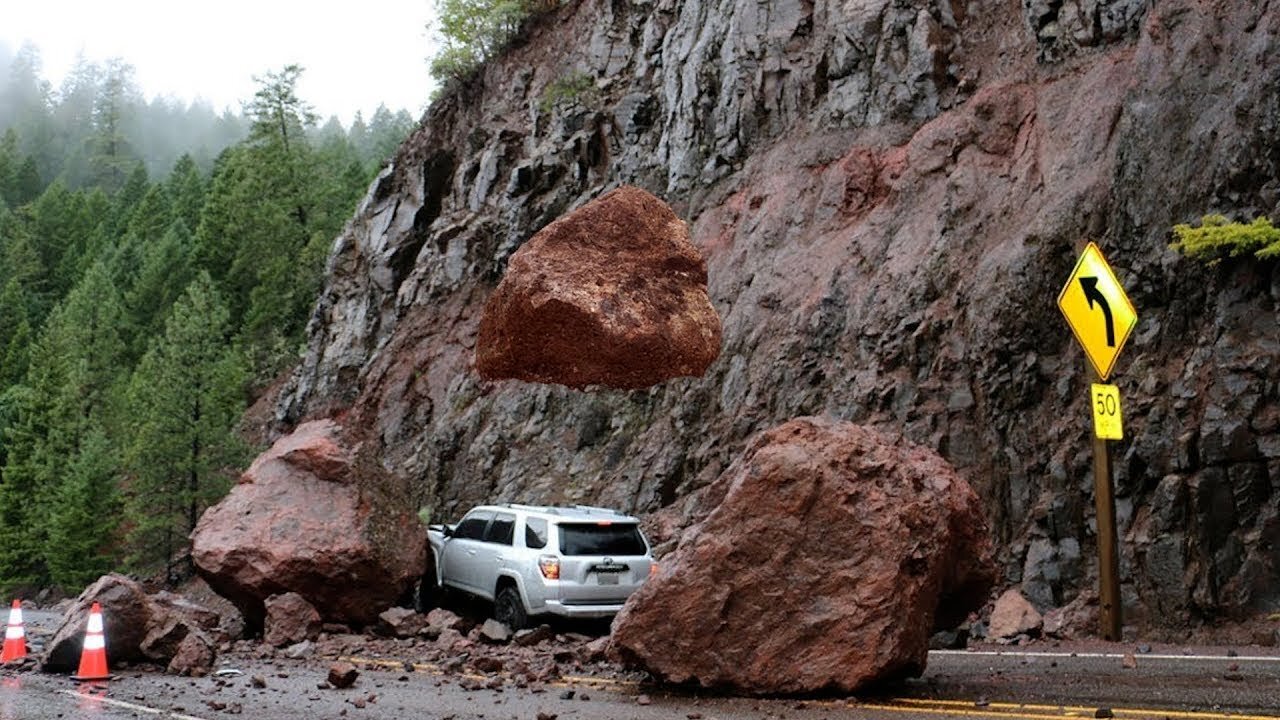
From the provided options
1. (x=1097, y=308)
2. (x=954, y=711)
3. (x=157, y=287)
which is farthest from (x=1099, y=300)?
(x=157, y=287)

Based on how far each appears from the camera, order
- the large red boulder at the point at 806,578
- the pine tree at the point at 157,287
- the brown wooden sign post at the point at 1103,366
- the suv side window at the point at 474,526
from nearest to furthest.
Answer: the large red boulder at the point at 806,578
the brown wooden sign post at the point at 1103,366
the suv side window at the point at 474,526
the pine tree at the point at 157,287

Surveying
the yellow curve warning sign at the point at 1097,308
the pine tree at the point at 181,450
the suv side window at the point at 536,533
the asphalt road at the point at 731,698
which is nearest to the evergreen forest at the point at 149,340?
the pine tree at the point at 181,450

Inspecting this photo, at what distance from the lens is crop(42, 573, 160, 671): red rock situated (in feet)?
35.6

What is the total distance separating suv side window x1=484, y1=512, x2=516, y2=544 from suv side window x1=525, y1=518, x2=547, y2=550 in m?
0.31

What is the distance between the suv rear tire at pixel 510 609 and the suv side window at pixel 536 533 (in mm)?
631

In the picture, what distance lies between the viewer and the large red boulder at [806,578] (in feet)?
26.3

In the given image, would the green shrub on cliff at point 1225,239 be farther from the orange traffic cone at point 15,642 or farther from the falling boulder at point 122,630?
the orange traffic cone at point 15,642

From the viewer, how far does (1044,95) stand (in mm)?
18922

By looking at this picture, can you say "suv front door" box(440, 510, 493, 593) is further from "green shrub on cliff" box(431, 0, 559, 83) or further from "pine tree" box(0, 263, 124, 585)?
"pine tree" box(0, 263, 124, 585)

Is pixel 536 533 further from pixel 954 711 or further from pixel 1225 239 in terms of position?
pixel 1225 239

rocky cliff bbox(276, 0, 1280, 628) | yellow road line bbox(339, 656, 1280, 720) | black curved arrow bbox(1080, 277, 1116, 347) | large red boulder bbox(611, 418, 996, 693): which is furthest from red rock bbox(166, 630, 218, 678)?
black curved arrow bbox(1080, 277, 1116, 347)

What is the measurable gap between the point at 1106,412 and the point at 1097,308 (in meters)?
1.33

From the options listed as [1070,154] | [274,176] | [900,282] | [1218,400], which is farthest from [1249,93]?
[274,176]

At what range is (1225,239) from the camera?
42.6 ft
